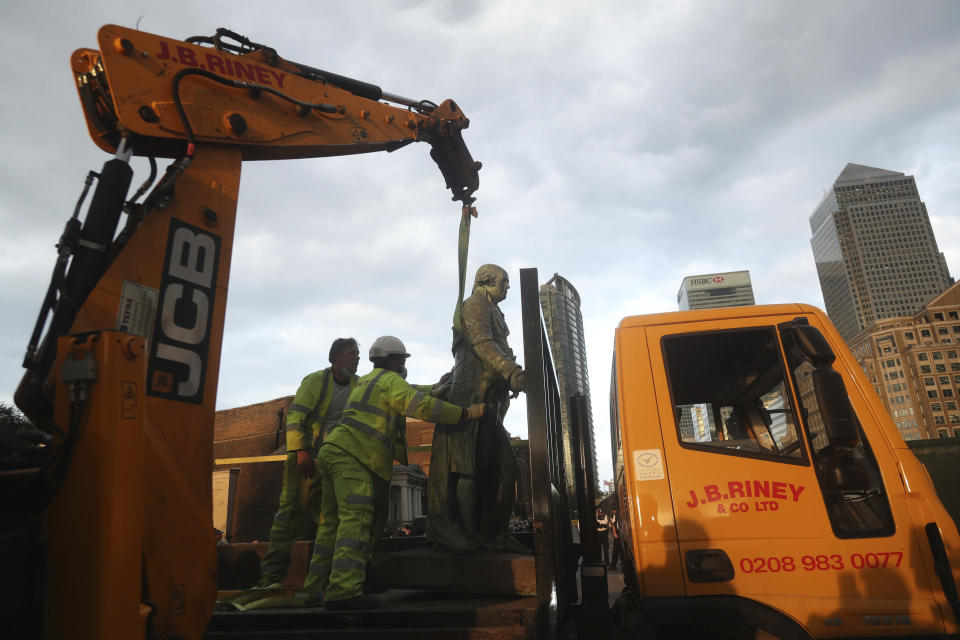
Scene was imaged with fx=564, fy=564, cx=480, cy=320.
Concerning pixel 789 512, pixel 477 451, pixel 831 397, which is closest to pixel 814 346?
pixel 831 397

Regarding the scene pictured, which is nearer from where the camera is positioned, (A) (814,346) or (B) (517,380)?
(A) (814,346)

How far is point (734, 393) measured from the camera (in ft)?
12.8

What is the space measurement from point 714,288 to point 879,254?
5802 centimetres

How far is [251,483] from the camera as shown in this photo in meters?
25.3

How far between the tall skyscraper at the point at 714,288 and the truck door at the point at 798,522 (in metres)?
140

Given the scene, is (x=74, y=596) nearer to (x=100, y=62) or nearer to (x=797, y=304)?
(x=100, y=62)

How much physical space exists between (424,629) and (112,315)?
1.78m

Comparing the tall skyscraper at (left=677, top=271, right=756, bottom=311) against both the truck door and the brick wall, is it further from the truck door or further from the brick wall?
the truck door

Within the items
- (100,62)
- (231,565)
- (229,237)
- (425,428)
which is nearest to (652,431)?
(229,237)

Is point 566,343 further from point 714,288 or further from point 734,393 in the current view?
point 714,288

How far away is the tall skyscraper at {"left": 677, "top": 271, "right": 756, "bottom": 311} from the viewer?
447ft

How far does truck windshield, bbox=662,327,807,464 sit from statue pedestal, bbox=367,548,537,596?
45.2 inches

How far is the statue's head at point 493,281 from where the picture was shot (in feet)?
14.5

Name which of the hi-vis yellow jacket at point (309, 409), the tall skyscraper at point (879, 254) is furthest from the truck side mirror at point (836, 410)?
the tall skyscraper at point (879, 254)
